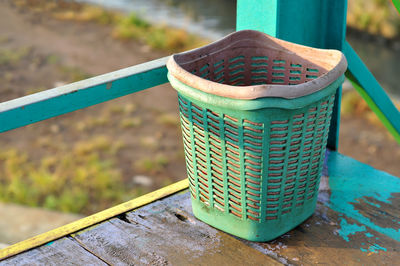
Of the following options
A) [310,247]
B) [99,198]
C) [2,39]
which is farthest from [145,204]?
[2,39]

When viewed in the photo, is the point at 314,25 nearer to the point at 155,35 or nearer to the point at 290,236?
the point at 290,236

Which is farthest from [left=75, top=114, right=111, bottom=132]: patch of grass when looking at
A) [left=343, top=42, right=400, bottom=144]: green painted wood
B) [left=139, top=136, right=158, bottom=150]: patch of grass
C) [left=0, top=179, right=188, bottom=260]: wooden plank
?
[left=343, top=42, right=400, bottom=144]: green painted wood

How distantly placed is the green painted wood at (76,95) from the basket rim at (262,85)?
0.46ft

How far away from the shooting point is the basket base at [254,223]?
1.63 meters

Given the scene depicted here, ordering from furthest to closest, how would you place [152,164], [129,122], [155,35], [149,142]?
[155,35]
[129,122]
[149,142]
[152,164]

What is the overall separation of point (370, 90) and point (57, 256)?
52.2 inches

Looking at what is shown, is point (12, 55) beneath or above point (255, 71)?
beneath

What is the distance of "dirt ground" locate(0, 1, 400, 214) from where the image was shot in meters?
5.39

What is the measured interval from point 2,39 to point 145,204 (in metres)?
7.15

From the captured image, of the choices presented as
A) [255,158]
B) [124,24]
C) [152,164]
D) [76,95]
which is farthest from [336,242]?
[124,24]

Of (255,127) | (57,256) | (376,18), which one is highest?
(255,127)

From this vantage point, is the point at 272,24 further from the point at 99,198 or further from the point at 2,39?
the point at 2,39

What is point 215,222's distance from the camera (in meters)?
1.71

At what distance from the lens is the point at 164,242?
1.66 meters
